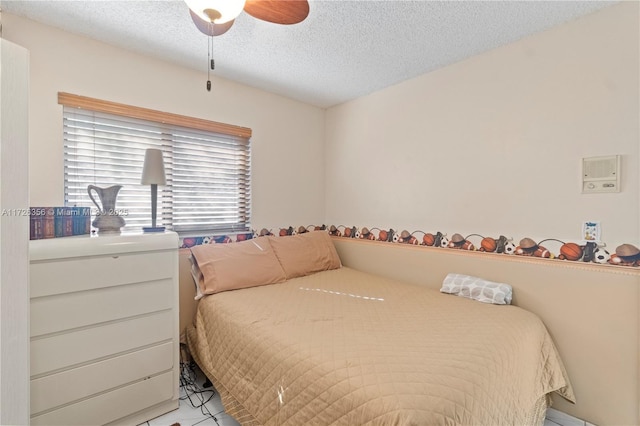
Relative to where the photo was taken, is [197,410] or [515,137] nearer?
[197,410]

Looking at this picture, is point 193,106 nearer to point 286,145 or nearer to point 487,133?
point 286,145

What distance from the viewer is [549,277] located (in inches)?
72.3

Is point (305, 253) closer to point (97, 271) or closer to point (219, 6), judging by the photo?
point (97, 271)

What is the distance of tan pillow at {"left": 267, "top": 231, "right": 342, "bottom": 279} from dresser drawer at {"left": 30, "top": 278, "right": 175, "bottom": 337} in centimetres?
96

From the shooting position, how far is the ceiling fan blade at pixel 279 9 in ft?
4.20

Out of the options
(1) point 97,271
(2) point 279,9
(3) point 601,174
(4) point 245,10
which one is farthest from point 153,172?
(3) point 601,174

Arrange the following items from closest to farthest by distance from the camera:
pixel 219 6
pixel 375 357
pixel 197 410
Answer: pixel 219 6, pixel 375 357, pixel 197 410

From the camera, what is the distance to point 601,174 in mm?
1685

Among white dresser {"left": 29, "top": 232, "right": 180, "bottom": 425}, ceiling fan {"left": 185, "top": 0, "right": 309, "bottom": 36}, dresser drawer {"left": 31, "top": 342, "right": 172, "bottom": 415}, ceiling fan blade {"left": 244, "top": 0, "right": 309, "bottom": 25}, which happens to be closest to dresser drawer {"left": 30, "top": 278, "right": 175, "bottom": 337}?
white dresser {"left": 29, "top": 232, "right": 180, "bottom": 425}

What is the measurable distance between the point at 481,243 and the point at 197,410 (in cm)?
219

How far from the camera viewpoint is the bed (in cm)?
105

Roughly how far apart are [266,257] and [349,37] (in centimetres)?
169

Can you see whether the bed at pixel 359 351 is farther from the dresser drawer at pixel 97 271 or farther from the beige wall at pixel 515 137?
the beige wall at pixel 515 137

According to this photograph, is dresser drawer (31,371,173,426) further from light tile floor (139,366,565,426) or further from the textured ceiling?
the textured ceiling
